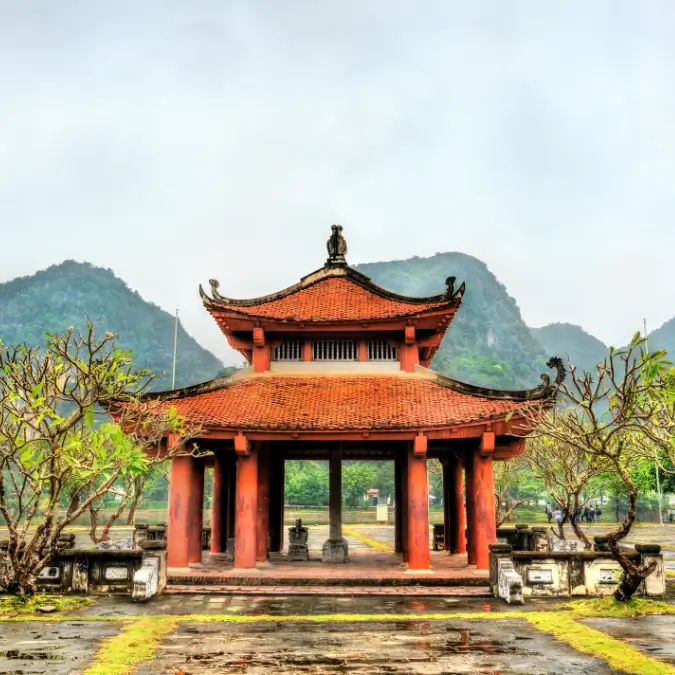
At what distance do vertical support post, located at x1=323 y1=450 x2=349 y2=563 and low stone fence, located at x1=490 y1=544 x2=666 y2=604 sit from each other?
560 cm

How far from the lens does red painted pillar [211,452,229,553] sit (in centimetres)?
2191

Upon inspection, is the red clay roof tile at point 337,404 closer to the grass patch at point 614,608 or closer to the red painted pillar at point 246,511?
the red painted pillar at point 246,511

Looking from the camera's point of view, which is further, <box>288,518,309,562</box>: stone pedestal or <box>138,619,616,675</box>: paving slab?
<box>288,518,309,562</box>: stone pedestal

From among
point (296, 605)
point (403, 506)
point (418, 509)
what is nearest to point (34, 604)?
point (296, 605)

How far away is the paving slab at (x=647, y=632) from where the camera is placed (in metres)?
10.1

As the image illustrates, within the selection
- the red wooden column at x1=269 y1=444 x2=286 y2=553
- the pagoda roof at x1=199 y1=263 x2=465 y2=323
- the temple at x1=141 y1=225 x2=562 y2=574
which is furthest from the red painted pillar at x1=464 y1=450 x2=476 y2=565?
the red wooden column at x1=269 y1=444 x2=286 y2=553

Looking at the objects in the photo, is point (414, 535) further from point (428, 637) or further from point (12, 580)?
point (12, 580)

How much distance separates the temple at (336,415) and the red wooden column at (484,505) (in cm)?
3

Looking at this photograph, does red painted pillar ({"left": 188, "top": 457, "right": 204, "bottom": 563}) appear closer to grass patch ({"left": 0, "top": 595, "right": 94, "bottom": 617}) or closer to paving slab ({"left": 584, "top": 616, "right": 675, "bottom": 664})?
grass patch ({"left": 0, "top": 595, "right": 94, "bottom": 617})

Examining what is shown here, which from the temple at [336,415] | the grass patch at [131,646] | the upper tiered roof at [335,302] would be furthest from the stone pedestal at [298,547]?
the grass patch at [131,646]

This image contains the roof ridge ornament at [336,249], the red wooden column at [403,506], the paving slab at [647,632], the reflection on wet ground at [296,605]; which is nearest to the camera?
the paving slab at [647,632]

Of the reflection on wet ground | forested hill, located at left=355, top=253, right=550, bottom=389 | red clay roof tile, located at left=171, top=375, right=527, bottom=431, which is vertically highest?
forested hill, located at left=355, top=253, right=550, bottom=389

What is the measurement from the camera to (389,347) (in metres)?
20.4

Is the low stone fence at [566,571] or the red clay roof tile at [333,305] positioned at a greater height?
the red clay roof tile at [333,305]
